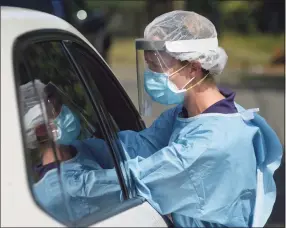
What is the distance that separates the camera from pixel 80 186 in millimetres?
2469

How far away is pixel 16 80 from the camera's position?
78.9 inches

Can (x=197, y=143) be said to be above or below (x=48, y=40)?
below

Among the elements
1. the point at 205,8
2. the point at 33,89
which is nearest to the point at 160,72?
the point at 33,89

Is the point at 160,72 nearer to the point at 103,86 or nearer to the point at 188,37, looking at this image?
the point at 188,37

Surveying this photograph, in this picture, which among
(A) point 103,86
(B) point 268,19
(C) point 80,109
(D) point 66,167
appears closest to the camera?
(D) point 66,167

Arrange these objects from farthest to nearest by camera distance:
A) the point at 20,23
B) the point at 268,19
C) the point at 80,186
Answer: the point at 268,19, the point at 80,186, the point at 20,23

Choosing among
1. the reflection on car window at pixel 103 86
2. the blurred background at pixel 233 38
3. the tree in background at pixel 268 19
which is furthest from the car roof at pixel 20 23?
the tree in background at pixel 268 19

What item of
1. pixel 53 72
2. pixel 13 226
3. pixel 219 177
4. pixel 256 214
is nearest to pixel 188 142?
pixel 219 177

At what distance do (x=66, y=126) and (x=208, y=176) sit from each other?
1.82 ft

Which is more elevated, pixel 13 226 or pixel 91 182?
pixel 13 226

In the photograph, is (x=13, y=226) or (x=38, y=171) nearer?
(x=13, y=226)

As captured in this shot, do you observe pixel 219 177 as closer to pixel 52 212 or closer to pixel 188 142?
pixel 188 142

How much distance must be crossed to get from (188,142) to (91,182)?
15.1 inches

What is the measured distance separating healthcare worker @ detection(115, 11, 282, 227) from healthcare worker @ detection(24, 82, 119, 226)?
0.13 meters
